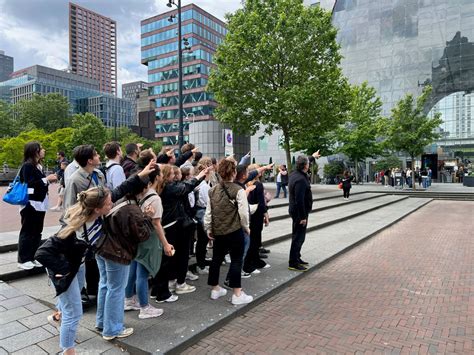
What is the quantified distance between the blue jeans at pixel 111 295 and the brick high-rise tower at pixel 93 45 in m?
76.9

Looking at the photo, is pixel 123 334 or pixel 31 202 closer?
pixel 123 334

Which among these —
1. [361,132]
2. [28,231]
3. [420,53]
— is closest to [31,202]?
[28,231]

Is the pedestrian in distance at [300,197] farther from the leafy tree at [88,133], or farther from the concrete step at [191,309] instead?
the leafy tree at [88,133]

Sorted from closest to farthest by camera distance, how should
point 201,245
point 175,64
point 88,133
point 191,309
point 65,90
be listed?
point 191,309 → point 201,245 → point 88,133 → point 175,64 → point 65,90

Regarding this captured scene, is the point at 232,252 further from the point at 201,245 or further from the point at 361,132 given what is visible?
the point at 361,132

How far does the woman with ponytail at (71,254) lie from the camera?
110 inches

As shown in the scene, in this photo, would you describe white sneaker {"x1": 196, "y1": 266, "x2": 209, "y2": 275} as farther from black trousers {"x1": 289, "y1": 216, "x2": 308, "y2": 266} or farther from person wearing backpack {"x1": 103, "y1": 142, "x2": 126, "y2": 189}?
person wearing backpack {"x1": 103, "y1": 142, "x2": 126, "y2": 189}

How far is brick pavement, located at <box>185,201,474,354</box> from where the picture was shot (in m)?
3.59

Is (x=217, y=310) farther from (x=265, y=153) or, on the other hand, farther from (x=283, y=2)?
(x=265, y=153)

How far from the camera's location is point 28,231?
4.83 meters

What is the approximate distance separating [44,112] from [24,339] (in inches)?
3020

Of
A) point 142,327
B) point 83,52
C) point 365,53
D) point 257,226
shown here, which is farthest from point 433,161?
point 83,52

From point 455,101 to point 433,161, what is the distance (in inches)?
346

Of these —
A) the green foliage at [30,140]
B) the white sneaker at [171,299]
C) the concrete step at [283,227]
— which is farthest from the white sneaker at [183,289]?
the green foliage at [30,140]
